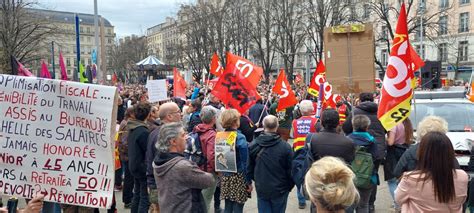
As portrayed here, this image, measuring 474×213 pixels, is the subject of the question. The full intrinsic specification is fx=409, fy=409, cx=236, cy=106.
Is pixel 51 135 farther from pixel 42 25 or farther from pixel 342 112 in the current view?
pixel 42 25

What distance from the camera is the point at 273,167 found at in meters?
4.80

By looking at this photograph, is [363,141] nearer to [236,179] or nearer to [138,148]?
[236,179]

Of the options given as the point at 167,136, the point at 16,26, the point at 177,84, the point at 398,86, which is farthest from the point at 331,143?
the point at 16,26

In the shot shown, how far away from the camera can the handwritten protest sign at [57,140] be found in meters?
3.22

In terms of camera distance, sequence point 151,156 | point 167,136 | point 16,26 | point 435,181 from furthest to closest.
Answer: point 16,26 → point 151,156 → point 167,136 → point 435,181

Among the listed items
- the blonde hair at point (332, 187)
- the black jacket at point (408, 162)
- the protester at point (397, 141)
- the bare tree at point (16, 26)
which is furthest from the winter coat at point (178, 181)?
the bare tree at point (16, 26)

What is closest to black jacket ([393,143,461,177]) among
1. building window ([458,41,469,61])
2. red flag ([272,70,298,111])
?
red flag ([272,70,298,111])

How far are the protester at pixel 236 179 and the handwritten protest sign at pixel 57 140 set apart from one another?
6.81ft

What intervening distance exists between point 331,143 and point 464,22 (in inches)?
2079

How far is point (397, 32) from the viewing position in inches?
217

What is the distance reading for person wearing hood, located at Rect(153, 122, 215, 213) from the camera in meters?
3.63

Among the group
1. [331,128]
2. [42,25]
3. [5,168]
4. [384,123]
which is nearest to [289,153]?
[331,128]

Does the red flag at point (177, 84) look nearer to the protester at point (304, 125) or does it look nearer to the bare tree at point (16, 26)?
the protester at point (304, 125)

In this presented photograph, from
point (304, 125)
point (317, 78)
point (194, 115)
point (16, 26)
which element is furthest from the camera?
point (16, 26)
